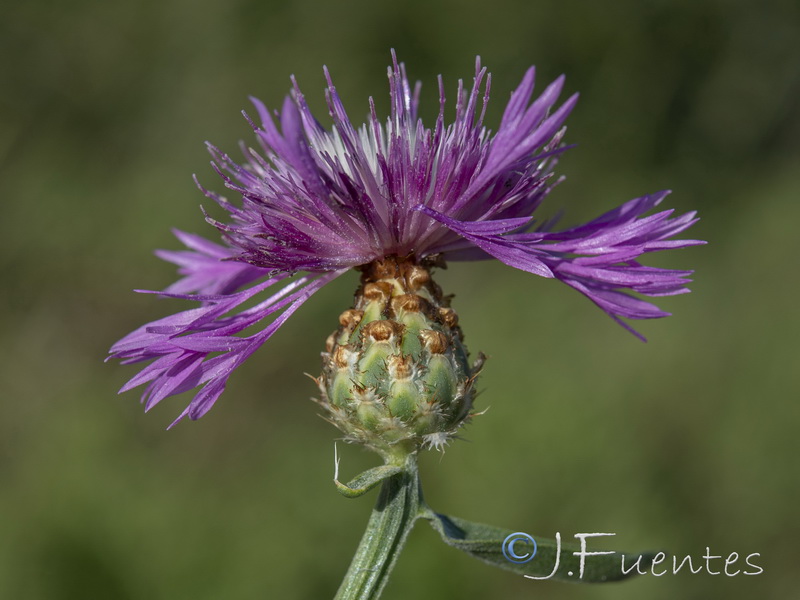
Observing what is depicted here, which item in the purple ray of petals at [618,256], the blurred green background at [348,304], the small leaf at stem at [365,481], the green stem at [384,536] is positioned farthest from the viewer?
the blurred green background at [348,304]

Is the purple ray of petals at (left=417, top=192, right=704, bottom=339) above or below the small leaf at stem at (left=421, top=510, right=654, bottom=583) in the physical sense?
above

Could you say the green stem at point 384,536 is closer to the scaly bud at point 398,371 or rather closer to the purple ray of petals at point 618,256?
the scaly bud at point 398,371

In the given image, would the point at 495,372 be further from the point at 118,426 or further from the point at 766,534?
the point at 118,426

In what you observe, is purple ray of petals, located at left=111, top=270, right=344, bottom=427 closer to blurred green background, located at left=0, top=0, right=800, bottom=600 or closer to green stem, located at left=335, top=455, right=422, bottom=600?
green stem, located at left=335, top=455, right=422, bottom=600

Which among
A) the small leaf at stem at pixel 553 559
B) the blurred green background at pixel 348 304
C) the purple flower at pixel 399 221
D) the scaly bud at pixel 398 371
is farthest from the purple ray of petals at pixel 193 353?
the blurred green background at pixel 348 304

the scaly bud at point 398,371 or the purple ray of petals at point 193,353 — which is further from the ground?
the scaly bud at point 398,371

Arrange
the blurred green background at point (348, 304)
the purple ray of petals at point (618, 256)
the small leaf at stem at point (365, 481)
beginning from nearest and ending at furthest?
the small leaf at stem at point (365, 481) → the purple ray of petals at point (618, 256) → the blurred green background at point (348, 304)

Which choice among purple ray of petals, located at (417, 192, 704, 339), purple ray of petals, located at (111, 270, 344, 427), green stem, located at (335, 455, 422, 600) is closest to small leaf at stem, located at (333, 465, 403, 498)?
green stem, located at (335, 455, 422, 600)
